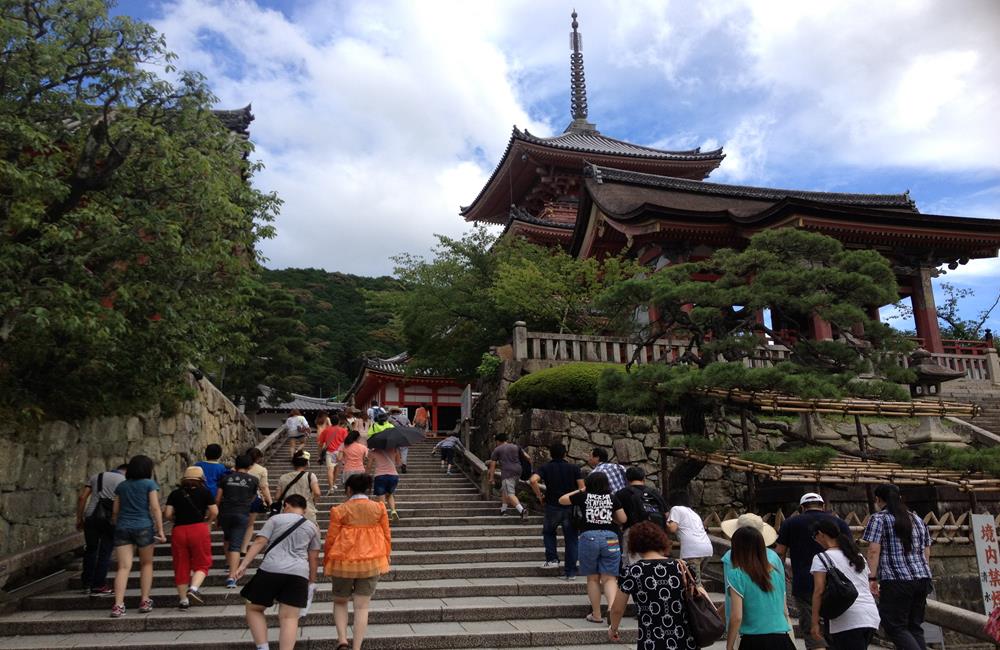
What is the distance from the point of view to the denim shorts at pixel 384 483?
1061cm

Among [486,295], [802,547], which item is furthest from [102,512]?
[486,295]

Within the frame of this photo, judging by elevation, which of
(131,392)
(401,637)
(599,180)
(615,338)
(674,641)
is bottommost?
(401,637)

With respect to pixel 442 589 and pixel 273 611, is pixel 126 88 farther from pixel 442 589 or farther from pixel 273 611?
pixel 442 589

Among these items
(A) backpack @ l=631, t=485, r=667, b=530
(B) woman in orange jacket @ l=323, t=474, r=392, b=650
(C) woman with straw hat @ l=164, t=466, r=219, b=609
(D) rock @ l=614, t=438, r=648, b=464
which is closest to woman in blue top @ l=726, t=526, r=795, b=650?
(A) backpack @ l=631, t=485, r=667, b=530

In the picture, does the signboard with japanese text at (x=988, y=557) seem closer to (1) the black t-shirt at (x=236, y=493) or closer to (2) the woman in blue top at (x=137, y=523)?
(1) the black t-shirt at (x=236, y=493)

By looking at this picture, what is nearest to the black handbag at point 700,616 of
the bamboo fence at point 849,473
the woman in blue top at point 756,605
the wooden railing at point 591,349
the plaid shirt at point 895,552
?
the woman in blue top at point 756,605

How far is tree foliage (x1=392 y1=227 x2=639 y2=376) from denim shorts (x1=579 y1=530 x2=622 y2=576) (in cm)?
1118

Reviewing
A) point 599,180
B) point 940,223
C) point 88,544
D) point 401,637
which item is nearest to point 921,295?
point 940,223

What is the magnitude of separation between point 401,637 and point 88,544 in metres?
3.59

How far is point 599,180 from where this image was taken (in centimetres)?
2319

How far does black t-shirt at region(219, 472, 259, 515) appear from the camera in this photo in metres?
8.02

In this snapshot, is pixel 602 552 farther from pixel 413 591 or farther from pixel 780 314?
pixel 780 314

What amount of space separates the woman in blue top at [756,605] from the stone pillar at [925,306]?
18.4 m

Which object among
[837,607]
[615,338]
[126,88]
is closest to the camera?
[837,607]
